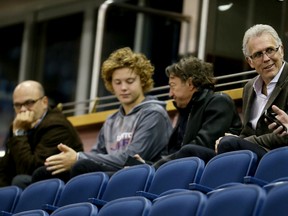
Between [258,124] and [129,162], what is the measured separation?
1.21ft

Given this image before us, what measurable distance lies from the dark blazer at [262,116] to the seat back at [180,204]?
0.31 m

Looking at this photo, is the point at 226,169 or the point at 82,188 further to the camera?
the point at 82,188

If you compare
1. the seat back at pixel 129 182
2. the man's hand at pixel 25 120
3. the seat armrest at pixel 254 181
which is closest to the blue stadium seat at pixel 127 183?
the seat back at pixel 129 182

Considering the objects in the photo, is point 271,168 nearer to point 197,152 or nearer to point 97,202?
point 197,152

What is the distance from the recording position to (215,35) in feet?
10.9

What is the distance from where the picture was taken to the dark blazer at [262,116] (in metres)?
2.17

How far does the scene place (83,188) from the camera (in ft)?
7.88

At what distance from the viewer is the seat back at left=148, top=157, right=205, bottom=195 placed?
215 cm

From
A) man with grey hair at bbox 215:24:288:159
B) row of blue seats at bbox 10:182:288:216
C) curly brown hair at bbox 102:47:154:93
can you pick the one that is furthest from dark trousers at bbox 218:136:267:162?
curly brown hair at bbox 102:47:154:93

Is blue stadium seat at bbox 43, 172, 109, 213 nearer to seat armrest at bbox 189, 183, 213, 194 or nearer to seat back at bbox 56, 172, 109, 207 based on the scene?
seat back at bbox 56, 172, 109, 207

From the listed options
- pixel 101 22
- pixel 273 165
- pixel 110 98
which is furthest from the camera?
pixel 101 22

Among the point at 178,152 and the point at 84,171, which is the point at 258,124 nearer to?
the point at 178,152

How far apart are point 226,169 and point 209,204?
0.24m

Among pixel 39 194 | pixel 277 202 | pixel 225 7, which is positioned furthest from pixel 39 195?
pixel 225 7
